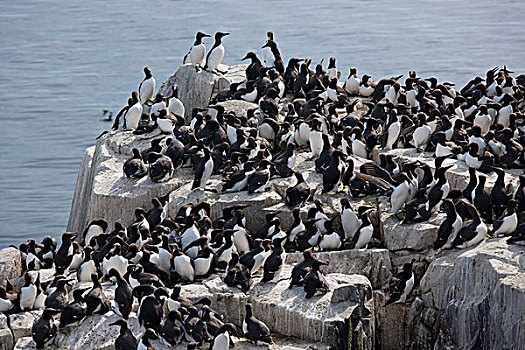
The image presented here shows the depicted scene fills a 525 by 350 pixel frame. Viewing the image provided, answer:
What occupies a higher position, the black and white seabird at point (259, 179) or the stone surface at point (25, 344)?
the black and white seabird at point (259, 179)

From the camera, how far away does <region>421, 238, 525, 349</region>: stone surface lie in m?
11.0

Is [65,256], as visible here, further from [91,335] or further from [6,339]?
[91,335]

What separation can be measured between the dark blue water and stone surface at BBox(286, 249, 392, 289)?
12157 mm

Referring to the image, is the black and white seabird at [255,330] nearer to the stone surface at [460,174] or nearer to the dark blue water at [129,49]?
the stone surface at [460,174]

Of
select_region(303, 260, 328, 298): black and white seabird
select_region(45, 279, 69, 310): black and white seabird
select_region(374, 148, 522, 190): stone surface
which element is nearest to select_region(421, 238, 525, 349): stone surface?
select_region(303, 260, 328, 298): black and white seabird

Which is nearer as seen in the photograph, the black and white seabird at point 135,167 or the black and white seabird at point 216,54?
the black and white seabird at point 135,167

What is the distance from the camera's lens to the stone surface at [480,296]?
36.2 ft

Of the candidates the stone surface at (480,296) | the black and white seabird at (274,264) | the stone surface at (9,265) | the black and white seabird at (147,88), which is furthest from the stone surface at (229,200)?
the black and white seabird at (147,88)

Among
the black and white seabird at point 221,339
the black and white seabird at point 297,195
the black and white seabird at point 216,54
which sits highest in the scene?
the black and white seabird at point 216,54

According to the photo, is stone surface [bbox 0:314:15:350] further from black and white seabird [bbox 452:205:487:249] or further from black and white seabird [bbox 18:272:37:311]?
black and white seabird [bbox 452:205:487:249]

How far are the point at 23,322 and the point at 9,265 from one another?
7.89ft

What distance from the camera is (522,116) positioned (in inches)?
668

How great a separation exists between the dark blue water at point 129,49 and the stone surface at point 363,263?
479 inches

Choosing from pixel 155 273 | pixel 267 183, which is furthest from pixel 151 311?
pixel 267 183
